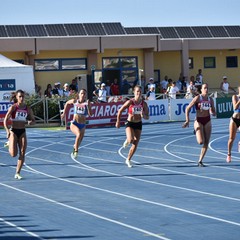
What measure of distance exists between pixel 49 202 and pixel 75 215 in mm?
1697

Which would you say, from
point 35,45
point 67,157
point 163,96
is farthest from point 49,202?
point 35,45

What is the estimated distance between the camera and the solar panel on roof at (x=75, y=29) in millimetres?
48822

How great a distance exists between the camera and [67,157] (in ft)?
78.7

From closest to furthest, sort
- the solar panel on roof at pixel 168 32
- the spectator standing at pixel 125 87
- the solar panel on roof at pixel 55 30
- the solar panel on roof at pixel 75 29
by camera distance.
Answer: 1. the solar panel on roof at pixel 55 30
2. the spectator standing at pixel 125 87
3. the solar panel on roof at pixel 75 29
4. the solar panel on roof at pixel 168 32

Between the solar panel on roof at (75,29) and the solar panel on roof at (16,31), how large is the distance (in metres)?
2.56

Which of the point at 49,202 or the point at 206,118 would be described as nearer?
the point at 49,202

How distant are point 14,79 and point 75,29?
11086mm

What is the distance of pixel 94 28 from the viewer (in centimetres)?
4972

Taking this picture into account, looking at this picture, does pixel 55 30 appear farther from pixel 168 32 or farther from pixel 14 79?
pixel 14 79

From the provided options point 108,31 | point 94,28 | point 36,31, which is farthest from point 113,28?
point 36,31

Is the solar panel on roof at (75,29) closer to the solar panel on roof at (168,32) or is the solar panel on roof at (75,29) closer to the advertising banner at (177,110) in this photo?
the solar panel on roof at (168,32)

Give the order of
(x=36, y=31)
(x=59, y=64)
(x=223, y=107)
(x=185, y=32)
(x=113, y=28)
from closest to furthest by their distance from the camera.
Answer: (x=223, y=107)
(x=36, y=31)
(x=59, y=64)
(x=113, y=28)
(x=185, y=32)

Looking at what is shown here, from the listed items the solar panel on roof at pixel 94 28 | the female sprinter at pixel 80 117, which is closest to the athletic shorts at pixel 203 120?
the female sprinter at pixel 80 117

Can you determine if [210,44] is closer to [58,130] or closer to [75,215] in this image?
[58,130]
